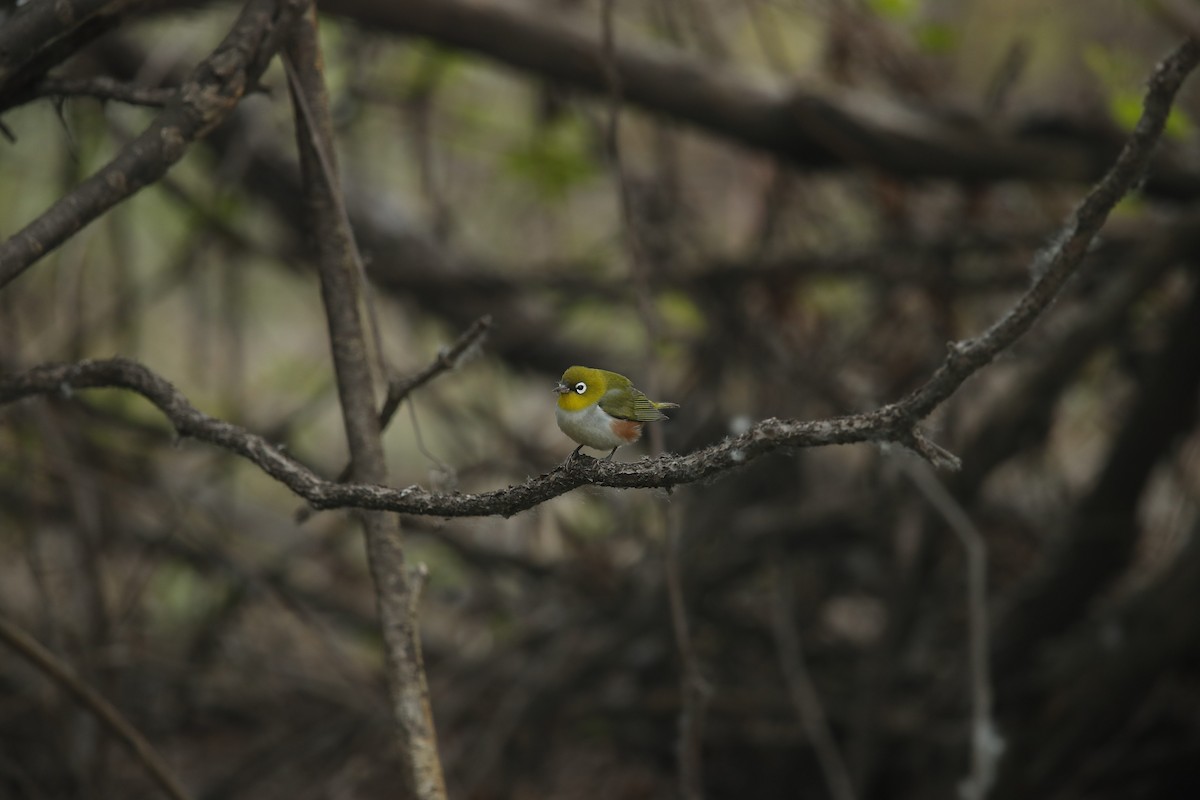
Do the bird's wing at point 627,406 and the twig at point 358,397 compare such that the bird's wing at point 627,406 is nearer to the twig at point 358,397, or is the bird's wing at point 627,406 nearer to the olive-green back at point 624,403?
the olive-green back at point 624,403

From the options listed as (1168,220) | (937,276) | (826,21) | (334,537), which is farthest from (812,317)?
(334,537)

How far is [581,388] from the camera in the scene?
4.85 ft

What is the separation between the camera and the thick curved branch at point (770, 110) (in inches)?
155

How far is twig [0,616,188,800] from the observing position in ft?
7.14

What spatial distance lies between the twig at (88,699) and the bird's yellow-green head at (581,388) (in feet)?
4.29

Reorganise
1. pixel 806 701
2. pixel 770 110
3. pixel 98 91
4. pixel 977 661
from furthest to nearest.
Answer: pixel 770 110
pixel 806 701
pixel 977 661
pixel 98 91

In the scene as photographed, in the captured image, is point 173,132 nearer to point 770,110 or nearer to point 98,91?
point 98,91

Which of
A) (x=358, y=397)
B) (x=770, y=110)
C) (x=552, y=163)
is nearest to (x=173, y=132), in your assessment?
(x=358, y=397)

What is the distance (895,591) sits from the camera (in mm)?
3846

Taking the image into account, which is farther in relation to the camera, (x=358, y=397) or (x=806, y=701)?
(x=806, y=701)

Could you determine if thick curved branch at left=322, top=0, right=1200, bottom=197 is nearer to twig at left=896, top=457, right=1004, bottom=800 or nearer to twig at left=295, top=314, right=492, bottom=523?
twig at left=896, top=457, right=1004, bottom=800

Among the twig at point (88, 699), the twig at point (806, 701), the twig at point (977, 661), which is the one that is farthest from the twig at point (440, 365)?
the twig at point (806, 701)

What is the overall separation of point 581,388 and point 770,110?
9.72ft

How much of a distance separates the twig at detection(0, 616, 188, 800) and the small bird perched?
131 centimetres
